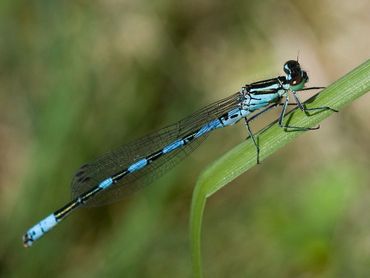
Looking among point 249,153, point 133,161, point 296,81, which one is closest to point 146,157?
point 133,161

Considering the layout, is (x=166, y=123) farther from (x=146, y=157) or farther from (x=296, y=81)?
(x=296, y=81)

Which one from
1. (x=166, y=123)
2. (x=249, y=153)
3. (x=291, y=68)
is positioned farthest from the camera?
(x=166, y=123)

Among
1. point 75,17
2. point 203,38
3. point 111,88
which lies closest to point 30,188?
point 111,88

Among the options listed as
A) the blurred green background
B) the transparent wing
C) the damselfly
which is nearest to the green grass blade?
the damselfly

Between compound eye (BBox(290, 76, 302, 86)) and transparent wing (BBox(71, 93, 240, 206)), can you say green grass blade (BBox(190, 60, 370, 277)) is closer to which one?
compound eye (BBox(290, 76, 302, 86))

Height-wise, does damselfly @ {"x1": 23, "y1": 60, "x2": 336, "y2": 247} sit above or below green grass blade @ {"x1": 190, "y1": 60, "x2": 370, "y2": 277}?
above

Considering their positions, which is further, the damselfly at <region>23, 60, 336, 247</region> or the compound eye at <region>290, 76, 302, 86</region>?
the damselfly at <region>23, 60, 336, 247</region>

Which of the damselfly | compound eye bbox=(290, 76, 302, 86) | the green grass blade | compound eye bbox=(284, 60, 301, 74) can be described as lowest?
the green grass blade
